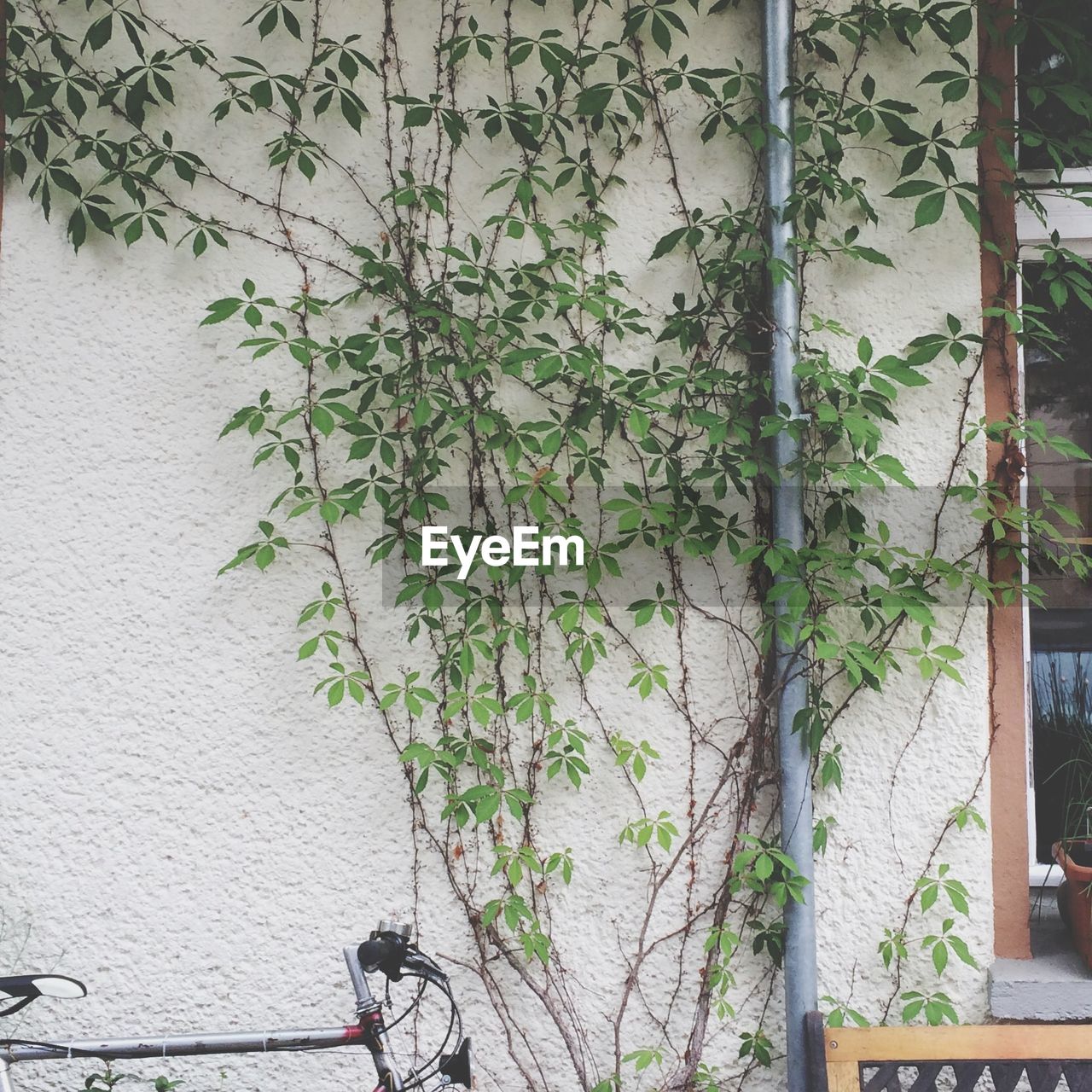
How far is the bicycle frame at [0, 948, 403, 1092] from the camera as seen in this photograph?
1.72 metres

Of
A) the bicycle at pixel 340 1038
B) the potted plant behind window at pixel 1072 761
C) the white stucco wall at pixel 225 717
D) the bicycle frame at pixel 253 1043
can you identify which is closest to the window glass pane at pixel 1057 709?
the potted plant behind window at pixel 1072 761

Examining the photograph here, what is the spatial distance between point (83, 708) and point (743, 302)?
6.43 ft

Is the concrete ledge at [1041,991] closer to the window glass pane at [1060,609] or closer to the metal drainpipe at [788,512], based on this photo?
the window glass pane at [1060,609]

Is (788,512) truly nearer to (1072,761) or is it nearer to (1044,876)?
(1072,761)

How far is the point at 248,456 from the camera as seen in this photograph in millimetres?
2338

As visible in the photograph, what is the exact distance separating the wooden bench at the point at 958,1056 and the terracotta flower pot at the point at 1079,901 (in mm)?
378

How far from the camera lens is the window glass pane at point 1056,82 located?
7.18ft

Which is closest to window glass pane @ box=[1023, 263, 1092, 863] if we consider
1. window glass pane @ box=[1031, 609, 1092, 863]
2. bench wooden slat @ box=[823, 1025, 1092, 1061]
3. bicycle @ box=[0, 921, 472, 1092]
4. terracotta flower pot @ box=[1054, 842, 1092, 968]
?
window glass pane @ box=[1031, 609, 1092, 863]

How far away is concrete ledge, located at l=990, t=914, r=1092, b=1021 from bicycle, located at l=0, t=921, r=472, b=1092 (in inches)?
52.0

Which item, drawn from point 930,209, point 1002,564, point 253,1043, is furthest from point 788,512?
point 253,1043

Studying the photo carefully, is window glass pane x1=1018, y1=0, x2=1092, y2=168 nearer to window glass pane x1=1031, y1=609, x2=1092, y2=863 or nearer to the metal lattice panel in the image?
window glass pane x1=1031, y1=609, x2=1092, y2=863

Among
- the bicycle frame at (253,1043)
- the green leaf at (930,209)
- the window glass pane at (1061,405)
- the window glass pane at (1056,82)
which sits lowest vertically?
the bicycle frame at (253,1043)

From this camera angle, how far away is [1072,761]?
2.34m

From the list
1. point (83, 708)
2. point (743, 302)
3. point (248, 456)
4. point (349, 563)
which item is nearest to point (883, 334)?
point (743, 302)
